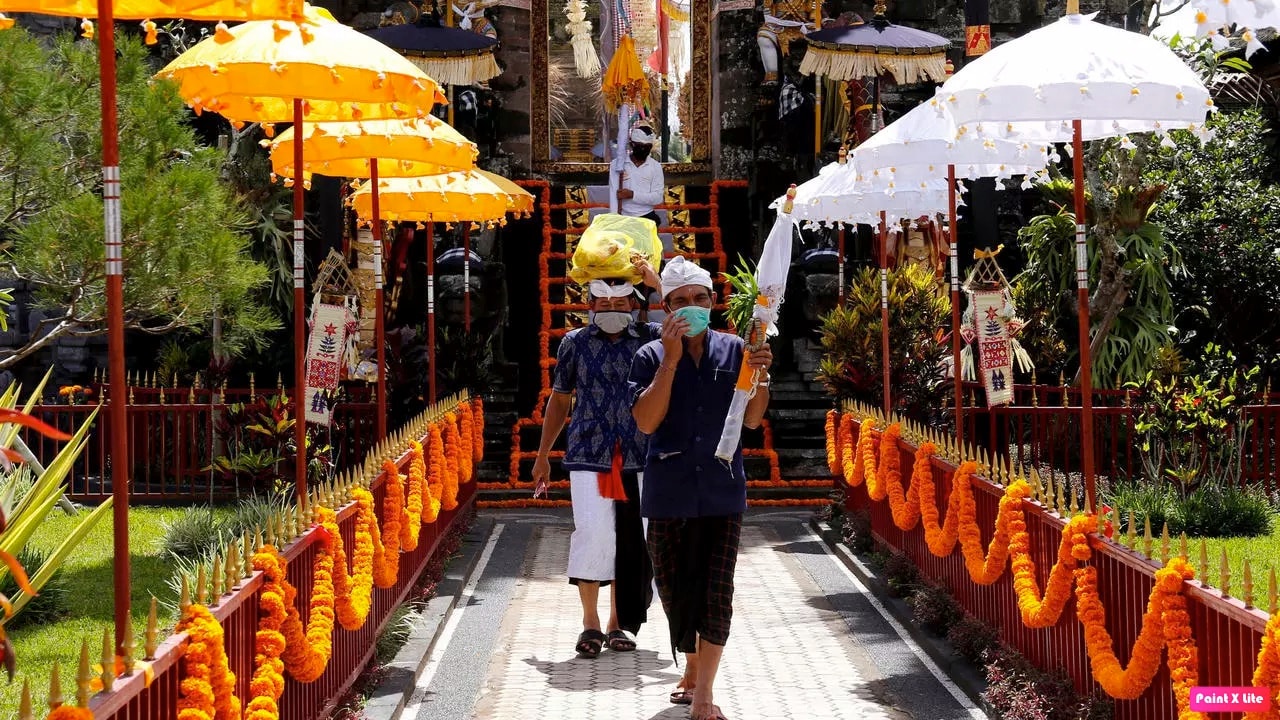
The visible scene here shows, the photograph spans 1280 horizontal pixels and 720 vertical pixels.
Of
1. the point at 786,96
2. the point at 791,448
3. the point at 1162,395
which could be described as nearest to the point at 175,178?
the point at 1162,395

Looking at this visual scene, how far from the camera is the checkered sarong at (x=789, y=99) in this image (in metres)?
20.8

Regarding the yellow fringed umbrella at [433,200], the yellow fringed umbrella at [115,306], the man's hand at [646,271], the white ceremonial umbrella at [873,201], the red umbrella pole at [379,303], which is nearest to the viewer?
the yellow fringed umbrella at [115,306]

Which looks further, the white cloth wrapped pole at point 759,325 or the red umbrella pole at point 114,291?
the white cloth wrapped pole at point 759,325

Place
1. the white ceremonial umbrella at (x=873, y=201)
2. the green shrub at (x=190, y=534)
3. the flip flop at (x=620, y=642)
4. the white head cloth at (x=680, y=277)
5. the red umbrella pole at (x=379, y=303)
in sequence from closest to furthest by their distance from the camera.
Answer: the white head cloth at (x=680, y=277)
the flip flop at (x=620, y=642)
the green shrub at (x=190, y=534)
the red umbrella pole at (x=379, y=303)
the white ceremonial umbrella at (x=873, y=201)

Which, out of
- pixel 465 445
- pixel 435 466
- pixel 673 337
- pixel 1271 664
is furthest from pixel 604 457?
pixel 465 445

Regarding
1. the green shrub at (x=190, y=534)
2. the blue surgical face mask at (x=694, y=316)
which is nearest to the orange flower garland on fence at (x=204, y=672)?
the blue surgical face mask at (x=694, y=316)

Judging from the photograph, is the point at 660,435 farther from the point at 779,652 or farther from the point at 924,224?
the point at 924,224

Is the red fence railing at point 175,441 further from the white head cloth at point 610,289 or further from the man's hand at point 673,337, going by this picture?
the man's hand at point 673,337

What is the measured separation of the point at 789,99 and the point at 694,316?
1466 cm

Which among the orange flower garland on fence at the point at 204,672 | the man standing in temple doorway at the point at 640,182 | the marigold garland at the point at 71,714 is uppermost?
the man standing in temple doorway at the point at 640,182

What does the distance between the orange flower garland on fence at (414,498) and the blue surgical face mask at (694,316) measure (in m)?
2.99

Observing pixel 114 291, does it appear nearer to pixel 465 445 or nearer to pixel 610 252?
Result: pixel 610 252

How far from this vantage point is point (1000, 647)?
7.82 m

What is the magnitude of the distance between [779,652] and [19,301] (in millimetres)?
12785
